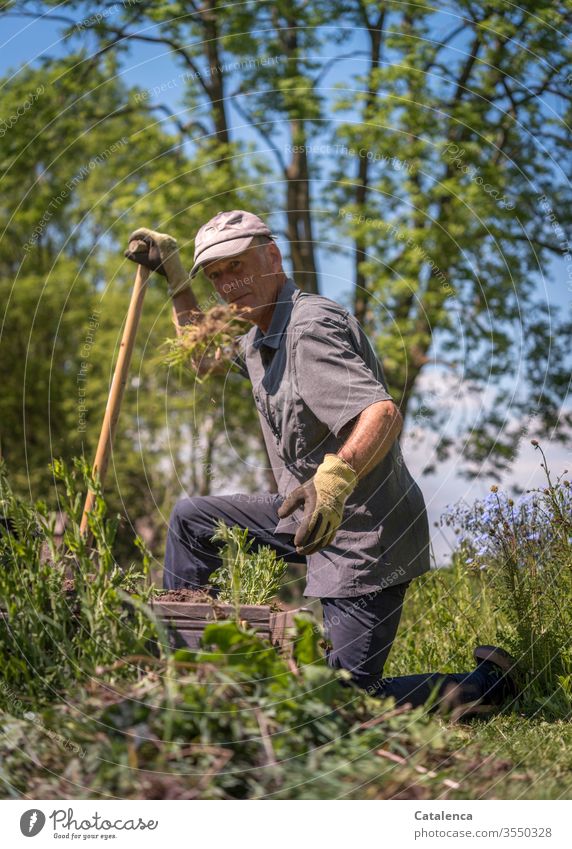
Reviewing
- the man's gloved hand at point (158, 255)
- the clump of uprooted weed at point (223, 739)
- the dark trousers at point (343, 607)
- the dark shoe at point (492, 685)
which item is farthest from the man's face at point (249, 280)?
the clump of uprooted weed at point (223, 739)

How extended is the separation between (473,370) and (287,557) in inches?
232

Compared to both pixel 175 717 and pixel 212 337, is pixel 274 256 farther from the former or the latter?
pixel 175 717

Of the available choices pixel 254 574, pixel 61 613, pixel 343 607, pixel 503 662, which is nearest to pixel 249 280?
pixel 254 574

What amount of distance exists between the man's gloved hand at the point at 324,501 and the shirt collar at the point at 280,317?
A: 85 cm

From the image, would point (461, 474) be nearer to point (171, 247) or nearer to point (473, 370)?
point (473, 370)

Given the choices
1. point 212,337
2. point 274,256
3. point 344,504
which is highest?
point 274,256

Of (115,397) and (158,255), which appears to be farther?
(158,255)

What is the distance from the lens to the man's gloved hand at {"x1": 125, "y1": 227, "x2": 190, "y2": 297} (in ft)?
13.8

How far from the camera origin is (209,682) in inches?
80.8

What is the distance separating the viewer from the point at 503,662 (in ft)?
12.8

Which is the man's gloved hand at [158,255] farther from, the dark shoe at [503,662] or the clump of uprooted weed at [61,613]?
the dark shoe at [503,662]

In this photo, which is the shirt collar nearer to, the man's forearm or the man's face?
the man's face

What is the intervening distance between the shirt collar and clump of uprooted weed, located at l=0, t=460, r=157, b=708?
131cm

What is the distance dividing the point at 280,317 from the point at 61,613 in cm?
167
